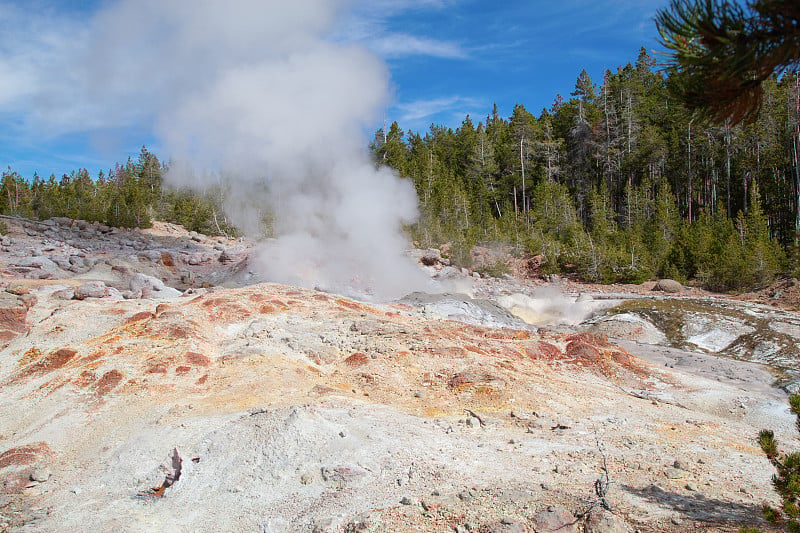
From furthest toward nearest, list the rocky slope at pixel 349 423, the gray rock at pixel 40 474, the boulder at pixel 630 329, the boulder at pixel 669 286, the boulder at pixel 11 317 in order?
the boulder at pixel 669 286 < the boulder at pixel 630 329 < the boulder at pixel 11 317 < the gray rock at pixel 40 474 < the rocky slope at pixel 349 423

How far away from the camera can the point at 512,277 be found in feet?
101

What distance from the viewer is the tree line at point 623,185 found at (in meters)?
31.3

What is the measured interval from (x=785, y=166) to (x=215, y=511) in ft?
161

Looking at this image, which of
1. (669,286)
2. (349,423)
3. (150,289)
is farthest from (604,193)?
(349,423)

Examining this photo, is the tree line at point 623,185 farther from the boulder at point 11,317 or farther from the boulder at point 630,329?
the boulder at point 11,317

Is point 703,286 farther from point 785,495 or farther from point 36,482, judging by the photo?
point 36,482

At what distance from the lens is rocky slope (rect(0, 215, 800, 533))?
19.2 ft

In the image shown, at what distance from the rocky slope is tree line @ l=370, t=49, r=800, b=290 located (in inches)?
570

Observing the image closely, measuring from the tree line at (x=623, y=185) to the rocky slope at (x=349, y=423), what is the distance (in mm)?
14479

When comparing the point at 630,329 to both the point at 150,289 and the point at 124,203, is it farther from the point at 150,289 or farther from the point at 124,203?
the point at 124,203

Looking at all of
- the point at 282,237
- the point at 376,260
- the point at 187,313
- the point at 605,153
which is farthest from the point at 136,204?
the point at 605,153

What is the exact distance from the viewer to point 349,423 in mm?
7746

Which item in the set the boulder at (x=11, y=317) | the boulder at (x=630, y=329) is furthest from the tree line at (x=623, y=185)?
the boulder at (x=11, y=317)

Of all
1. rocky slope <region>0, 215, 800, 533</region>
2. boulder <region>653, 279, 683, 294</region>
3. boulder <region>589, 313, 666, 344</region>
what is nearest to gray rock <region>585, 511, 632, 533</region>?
rocky slope <region>0, 215, 800, 533</region>
